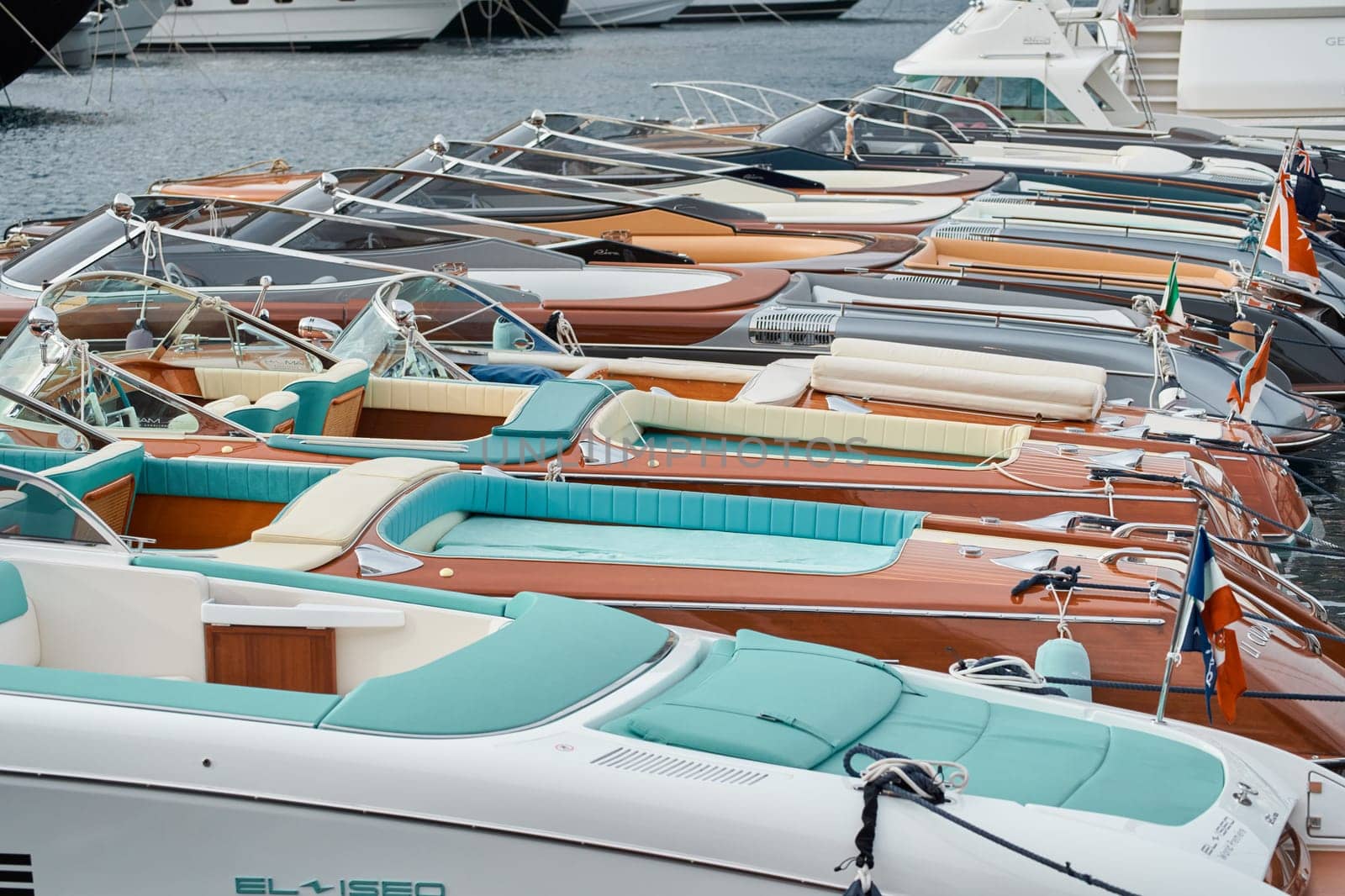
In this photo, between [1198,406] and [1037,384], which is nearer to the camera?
[1037,384]

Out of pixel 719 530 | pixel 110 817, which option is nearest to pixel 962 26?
pixel 719 530

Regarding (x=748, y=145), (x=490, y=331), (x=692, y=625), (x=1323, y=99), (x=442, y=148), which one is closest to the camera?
(x=692, y=625)

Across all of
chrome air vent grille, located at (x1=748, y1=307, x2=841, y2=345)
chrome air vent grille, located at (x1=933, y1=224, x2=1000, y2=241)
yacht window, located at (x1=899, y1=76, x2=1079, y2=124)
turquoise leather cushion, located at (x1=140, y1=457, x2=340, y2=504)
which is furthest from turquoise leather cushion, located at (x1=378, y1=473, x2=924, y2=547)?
yacht window, located at (x1=899, y1=76, x2=1079, y2=124)

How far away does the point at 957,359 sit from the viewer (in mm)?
7586

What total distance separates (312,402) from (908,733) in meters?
3.84

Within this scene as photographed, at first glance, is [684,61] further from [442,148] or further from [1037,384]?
[1037,384]

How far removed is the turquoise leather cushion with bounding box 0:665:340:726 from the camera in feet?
11.3

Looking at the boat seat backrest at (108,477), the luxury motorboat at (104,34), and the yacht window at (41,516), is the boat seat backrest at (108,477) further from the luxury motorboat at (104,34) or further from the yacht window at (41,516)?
the luxury motorboat at (104,34)

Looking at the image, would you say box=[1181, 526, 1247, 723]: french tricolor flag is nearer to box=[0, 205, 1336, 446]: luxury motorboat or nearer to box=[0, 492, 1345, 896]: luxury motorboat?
box=[0, 492, 1345, 896]: luxury motorboat

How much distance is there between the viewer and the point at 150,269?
8.86 meters

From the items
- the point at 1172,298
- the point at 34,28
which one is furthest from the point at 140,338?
the point at 34,28

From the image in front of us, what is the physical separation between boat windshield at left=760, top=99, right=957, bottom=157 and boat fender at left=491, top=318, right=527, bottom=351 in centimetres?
825

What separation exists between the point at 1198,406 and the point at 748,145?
766cm

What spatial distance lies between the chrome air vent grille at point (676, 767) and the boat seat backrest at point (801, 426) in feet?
10.4
